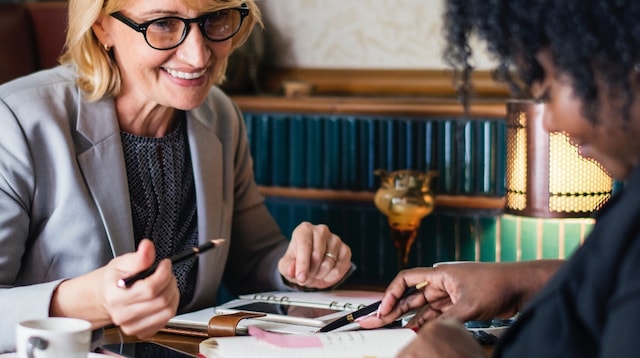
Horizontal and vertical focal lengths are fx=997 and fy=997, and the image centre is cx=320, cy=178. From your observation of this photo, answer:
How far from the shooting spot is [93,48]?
6.69 ft

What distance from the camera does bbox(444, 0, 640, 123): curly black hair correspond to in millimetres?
980

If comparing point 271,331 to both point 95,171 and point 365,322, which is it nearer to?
point 365,322

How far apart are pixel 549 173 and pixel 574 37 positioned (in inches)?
47.4

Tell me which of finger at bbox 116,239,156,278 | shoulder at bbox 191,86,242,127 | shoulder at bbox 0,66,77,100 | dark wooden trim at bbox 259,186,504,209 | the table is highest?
shoulder at bbox 0,66,77,100

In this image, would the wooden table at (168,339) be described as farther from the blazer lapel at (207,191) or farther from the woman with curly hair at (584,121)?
the woman with curly hair at (584,121)

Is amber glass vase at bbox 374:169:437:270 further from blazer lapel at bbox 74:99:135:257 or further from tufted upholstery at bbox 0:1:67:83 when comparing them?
tufted upholstery at bbox 0:1:67:83

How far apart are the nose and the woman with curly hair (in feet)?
2.97

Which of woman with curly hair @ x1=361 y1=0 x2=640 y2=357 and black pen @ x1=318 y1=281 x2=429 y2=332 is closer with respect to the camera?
woman with curly hair @ x1=361 y1=0 x2=640 y2=357

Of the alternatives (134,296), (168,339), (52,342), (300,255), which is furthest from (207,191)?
(52,342)

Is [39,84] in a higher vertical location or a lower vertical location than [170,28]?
lower

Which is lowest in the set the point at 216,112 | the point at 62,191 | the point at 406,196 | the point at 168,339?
the point at 168,339

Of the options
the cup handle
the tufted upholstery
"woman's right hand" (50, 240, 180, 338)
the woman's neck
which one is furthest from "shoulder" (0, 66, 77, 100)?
the tufted upholstery

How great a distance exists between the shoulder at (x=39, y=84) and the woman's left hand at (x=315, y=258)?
21.9 inches

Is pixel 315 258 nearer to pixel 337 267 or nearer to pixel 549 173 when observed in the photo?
pixel 337 267
